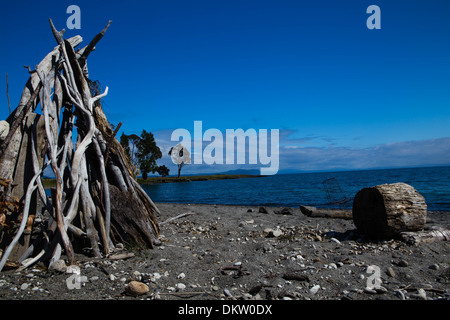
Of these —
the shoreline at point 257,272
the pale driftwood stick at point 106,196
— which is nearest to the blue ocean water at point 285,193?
the shoreline at point 257,272

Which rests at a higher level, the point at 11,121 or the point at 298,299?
the point at 11,121

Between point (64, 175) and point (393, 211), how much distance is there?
310 inches

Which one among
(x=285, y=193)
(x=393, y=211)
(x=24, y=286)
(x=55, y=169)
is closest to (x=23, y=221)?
(x=55, y=169)

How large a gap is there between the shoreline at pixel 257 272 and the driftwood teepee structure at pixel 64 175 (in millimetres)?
523

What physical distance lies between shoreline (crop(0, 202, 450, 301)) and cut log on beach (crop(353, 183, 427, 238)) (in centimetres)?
35

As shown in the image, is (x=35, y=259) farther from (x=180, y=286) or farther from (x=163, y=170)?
(x=163, y=170)

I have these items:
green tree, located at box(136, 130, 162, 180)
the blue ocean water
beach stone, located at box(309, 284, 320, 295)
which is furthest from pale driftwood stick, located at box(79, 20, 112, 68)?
green tree, located at box(136, 130, 162, 180)

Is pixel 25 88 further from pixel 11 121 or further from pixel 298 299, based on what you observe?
pixel 298 299

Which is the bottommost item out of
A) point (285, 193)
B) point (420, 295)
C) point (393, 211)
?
point (285, 193)

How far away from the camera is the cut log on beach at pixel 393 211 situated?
21.6 feet

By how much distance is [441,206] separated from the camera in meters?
15.9

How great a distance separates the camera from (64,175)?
611 centimetres
